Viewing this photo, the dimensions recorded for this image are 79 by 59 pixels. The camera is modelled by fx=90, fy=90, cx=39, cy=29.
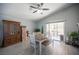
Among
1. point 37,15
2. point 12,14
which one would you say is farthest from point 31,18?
point 12,14

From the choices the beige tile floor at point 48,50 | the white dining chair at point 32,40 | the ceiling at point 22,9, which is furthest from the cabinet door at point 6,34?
the white dining chair at point 32,40

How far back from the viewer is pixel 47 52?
6.93 ft

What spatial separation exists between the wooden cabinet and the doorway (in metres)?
0.71

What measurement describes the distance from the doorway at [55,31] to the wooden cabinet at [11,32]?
2.33 ft

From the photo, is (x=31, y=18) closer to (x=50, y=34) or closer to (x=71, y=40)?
(x=50, y=34)

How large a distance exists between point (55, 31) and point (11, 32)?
1.04m

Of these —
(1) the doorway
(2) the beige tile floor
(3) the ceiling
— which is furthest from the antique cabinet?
(1) the doorway

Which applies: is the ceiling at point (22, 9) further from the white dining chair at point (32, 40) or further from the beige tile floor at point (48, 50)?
the beige tile floor at point (48, 50)

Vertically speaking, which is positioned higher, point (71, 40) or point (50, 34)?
point (50, 34)

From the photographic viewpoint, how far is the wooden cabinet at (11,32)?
2.03 metres

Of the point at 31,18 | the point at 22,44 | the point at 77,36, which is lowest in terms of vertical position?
the point at 22,44

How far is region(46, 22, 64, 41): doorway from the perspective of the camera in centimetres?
215

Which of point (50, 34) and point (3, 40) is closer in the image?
point (3, 40)

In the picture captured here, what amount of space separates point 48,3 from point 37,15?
372mm
